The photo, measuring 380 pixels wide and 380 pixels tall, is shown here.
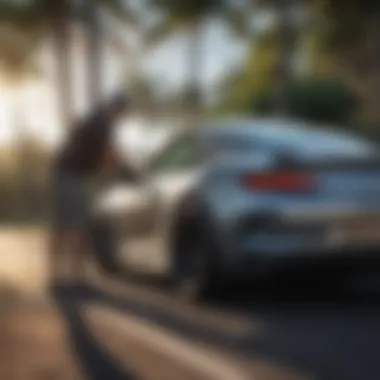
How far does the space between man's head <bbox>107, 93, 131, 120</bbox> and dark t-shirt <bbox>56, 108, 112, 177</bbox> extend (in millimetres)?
36

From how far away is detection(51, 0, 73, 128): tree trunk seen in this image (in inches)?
288

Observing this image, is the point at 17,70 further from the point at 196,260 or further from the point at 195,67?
the point at 196,260

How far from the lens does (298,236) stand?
8.80 m

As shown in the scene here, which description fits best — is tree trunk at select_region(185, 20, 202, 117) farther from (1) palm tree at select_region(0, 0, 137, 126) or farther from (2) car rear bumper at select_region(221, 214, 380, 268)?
(2) car rear bumper at select_region(221, 214, 380, 268)

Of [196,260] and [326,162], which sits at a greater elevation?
[326,162]

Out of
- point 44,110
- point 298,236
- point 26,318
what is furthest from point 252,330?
point 44,110

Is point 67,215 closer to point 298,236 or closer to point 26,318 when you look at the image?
point 26,318

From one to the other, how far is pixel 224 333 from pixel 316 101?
1.23 m

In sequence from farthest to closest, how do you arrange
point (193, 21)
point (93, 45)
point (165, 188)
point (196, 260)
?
point (196, 260) < point (165, 188) < point (193, 21) < point (93, 45)

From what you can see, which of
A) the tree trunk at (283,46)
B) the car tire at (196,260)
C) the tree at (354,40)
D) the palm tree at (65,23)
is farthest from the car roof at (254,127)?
Answer: the car tire at (196,260)

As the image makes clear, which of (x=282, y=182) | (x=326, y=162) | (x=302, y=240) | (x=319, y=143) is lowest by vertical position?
(x=302, y=240)

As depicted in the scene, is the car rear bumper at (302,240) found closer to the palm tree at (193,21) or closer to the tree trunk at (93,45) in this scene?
the palm tree at (193,21)

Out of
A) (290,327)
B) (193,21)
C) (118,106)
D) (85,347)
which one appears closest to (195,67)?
(193,21)

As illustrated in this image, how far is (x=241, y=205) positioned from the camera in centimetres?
891
